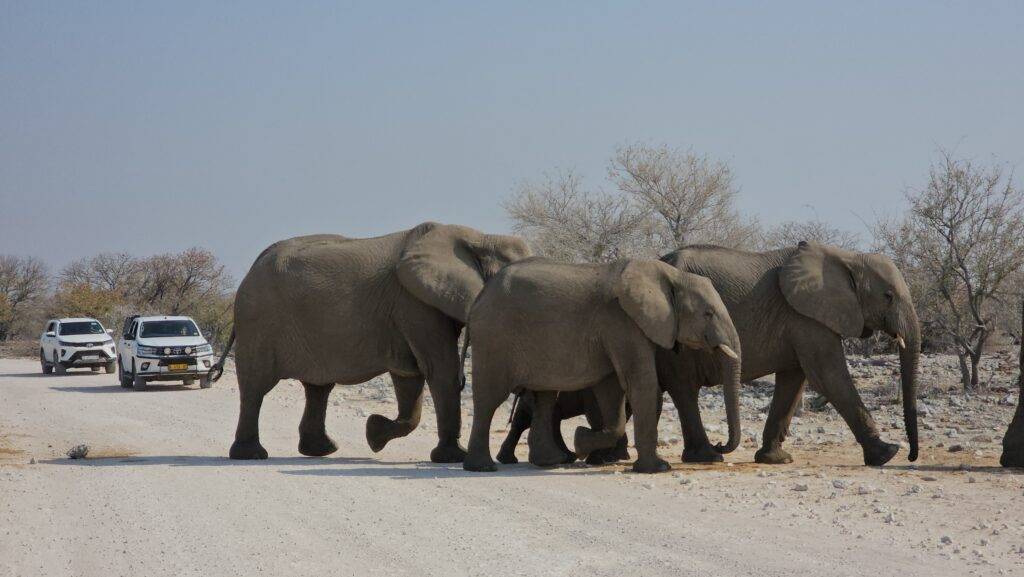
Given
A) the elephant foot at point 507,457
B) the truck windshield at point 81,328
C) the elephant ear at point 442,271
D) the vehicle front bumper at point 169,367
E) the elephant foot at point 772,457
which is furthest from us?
the truck windshield at point 81,328

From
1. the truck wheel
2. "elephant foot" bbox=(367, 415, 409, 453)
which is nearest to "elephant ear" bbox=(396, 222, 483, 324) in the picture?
"elephant foot" bbox=(367, 415, 409, 453)

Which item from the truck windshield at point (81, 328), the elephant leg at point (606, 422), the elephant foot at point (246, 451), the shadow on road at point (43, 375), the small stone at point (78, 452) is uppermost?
the truck windshield at point (81, 328)

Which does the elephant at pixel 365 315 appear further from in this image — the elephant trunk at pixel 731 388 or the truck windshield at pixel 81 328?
the truck windshield at pixel 81 328

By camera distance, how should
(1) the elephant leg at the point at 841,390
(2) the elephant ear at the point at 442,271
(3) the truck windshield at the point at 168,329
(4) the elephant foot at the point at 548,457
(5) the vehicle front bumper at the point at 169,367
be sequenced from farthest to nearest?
(3) the truck windshield at the point at 168,329
(5) the vehicle front bumper at the point at 169,367
(2) the elephant ear at the point at 442,271
(1) the elephant leg at the point at 841,390
(4) the elephant foot at the point at 548,457

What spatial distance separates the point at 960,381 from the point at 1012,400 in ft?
15.8

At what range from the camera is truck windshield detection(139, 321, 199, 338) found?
32.5 metres

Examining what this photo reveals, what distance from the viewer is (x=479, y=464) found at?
13836mm

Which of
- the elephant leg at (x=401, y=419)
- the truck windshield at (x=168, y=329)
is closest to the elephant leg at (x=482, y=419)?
the elephant leg at (x=401, y=419)

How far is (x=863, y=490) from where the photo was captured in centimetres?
1155

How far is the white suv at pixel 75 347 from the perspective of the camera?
38188mm

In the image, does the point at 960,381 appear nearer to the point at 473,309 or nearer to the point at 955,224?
the point at 955,224

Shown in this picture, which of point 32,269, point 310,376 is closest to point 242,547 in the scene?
point 310,376

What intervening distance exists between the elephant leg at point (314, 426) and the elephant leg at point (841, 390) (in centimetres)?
586

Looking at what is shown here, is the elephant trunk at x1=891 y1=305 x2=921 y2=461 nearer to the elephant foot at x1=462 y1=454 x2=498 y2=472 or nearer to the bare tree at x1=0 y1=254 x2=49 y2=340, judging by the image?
the elephant foot at x1=462 y1=454 x2=498 y2=472
